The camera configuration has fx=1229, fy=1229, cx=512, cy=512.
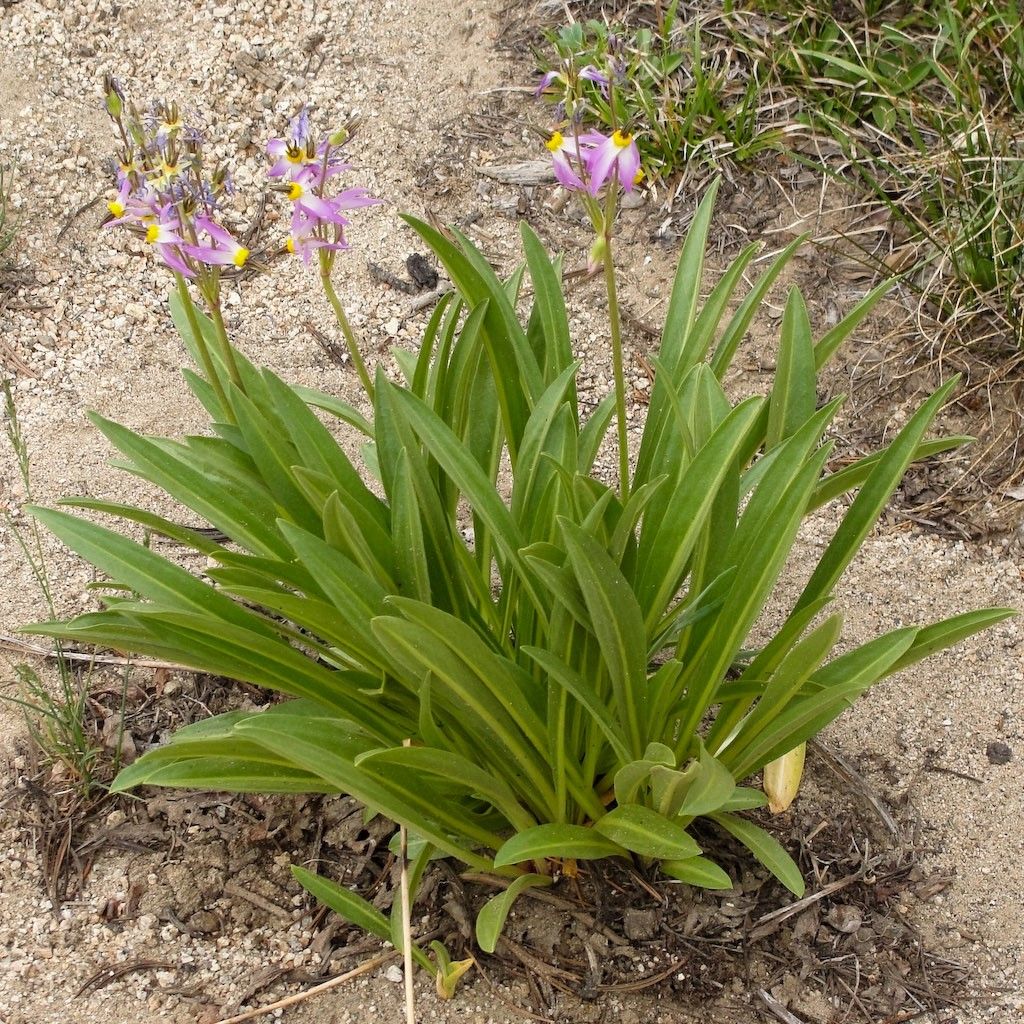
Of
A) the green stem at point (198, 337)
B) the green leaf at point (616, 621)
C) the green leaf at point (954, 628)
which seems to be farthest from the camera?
the green leaf at point (954, 628)

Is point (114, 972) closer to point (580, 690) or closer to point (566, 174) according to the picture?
point (580, 690)

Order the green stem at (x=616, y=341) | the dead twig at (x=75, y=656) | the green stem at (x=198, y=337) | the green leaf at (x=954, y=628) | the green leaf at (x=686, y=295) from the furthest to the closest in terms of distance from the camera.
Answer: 1. the dead twig at (x=75, y=656)
2. the green leaf at (x=686, y=295)
3. the green leaf at (x=954, y=628)
4. the green stem at (x=198, y=337)
5. the green stem at (x=616, y=341)

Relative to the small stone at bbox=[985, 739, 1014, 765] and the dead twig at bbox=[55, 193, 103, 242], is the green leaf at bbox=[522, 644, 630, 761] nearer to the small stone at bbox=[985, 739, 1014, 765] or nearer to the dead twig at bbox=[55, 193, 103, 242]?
the small stone at bbox=[985, 739, 1014, 765]

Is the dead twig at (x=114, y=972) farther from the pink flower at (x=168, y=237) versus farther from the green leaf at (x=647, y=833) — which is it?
the pink flower at (x=168, y=237)

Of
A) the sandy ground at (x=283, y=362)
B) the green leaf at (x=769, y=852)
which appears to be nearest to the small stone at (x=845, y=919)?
the sandy ground at (x=283, y=362)

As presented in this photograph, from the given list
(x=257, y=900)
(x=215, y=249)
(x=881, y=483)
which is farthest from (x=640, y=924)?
(x=215, y=249)

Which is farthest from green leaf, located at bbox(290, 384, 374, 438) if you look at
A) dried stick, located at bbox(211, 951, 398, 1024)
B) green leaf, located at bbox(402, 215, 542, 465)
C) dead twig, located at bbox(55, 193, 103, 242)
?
dead twig, located at bbox(55, 193, 103, 242)

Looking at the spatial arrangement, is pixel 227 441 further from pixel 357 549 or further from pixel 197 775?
pixel 197 775
